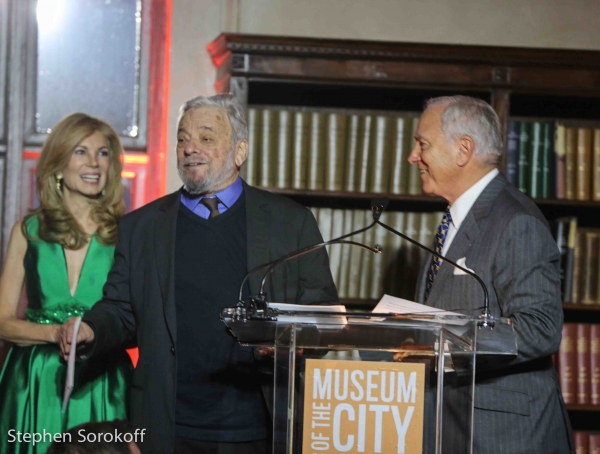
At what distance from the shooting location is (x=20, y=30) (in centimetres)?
362

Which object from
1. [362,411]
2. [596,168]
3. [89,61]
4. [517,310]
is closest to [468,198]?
[517,310]

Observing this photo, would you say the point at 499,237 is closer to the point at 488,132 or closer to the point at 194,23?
the point at 488,132

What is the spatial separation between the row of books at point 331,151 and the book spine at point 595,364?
0.96 meters

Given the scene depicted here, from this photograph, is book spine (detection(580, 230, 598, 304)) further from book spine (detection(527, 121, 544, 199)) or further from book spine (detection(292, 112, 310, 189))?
book spine (detection(292, 112, 310, 189))

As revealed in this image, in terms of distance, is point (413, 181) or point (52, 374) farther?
point (413, 181)

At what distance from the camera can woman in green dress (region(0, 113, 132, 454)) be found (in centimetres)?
277

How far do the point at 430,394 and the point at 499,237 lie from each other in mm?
704

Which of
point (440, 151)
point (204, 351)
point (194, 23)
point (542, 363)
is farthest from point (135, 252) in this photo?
point (194, 23)

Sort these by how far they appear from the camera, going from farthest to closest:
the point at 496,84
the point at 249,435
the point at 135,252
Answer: the point at 496,84 < the point at 135,252 < the point at 249,435

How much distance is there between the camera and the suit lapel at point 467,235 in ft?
7.23

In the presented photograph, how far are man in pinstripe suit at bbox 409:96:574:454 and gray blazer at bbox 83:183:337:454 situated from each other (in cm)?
42

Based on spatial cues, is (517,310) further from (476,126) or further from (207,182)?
(207,182)

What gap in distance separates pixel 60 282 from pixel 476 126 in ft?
5.12

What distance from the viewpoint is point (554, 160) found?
3377mm
